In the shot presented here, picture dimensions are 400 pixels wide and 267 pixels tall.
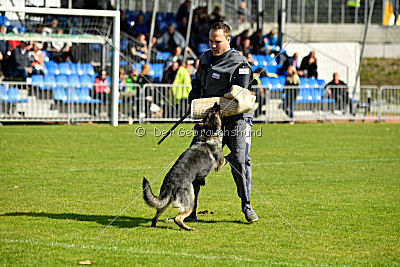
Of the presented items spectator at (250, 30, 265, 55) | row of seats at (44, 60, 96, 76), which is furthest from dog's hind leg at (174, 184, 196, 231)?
spectator at (250, 30, 265, 55)

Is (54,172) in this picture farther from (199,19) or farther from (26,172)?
(199,19)

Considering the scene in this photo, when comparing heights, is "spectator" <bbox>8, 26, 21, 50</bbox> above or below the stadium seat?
above

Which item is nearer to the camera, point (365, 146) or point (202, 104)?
point (202, 104)

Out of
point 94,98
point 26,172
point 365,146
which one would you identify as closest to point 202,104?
point 26,172

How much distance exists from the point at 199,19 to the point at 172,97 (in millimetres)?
6084

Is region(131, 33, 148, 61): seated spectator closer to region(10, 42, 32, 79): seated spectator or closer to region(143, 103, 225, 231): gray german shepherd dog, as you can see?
region(10, 42, 32, 79): seated spectator

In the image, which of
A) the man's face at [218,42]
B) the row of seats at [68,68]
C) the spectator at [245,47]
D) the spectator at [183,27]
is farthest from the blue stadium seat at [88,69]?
the man's face at [218,42]

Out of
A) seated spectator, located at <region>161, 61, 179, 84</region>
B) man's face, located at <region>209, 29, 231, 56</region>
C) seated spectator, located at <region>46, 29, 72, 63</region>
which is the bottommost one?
seated spectator, located at <region>161, 61, 179, 84</region>

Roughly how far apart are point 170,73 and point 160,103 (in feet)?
4.55

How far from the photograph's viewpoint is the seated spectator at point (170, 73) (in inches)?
848

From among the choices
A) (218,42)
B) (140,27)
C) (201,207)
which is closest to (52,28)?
(140,27)

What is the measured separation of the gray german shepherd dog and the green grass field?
1.11ft

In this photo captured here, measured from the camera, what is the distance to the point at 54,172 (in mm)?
10953

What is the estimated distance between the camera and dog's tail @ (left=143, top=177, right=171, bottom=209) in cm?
640
